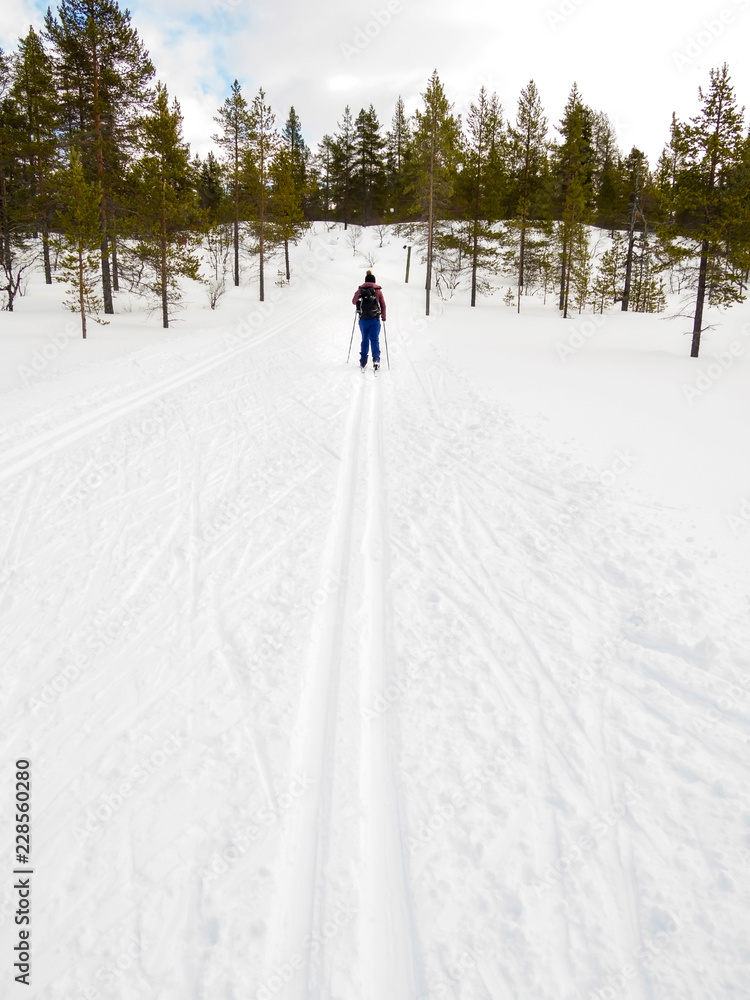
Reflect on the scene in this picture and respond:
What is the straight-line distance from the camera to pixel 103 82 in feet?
65.8

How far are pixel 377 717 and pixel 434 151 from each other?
28.2 metres

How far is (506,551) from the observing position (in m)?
4.82

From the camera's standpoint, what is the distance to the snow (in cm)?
202

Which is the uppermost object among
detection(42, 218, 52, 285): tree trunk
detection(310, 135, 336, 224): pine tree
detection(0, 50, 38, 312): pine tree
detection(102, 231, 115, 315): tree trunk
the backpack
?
detection(310, 135, 336, 224): pine tree

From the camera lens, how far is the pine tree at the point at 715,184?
605 inches

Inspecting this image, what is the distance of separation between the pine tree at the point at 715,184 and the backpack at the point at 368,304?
10.5 m

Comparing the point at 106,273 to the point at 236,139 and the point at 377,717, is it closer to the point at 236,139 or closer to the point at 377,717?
the point at 236,139

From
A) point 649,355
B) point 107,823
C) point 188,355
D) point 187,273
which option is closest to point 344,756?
point 107,823

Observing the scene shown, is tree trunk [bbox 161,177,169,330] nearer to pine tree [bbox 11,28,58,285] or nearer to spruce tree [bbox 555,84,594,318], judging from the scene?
pine tree [bbox 11,28,58,285]

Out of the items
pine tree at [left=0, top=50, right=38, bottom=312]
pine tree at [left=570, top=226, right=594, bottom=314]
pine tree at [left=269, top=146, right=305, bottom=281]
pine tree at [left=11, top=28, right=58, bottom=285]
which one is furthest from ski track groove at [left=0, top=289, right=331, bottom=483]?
pine tree at [left=570, top=226, right=594, bottom=314]

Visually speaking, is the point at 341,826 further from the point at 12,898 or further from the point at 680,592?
the point at 680,592

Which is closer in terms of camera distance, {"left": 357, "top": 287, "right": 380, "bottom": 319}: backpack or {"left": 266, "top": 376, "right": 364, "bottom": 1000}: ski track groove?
{"left": 266, "top": 376, "right": 364, "bottom": 1000}: ski track groove

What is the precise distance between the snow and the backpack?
557 centimetres

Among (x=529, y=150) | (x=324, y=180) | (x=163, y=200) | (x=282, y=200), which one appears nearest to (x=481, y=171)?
(x=529, y=150)
